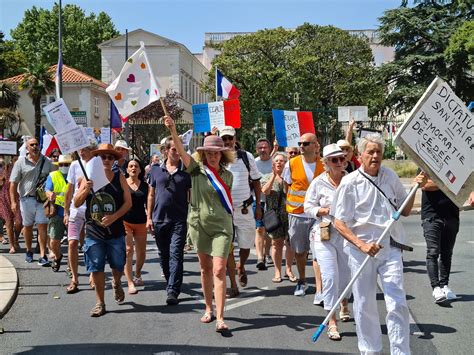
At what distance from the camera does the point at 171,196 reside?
7.34 m

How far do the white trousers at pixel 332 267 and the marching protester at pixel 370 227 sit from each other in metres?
0.98

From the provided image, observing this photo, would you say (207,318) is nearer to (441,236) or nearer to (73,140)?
(73,140)

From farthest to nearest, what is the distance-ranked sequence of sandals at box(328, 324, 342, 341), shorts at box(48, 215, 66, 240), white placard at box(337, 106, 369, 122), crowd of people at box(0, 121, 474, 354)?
1. white placard at box(337, 106, 369, 122)
2. shorts at box(48, 215, 66, 240)
3. sandals at box(328, 324, 342, 341)
4. crowd of people at box(0, 121, 474, 354)

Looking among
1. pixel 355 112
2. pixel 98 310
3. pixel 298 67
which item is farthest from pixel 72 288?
pixel 298 67

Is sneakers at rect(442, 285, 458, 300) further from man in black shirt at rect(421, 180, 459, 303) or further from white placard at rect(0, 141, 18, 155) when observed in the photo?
white placard at rect(0, 141, 18, 155)

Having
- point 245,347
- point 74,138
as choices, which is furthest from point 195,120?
point 245,347

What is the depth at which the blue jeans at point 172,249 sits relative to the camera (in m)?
7.15

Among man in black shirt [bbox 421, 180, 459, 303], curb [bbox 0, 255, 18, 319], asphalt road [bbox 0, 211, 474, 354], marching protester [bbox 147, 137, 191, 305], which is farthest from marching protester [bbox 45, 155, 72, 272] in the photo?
man in black shirt [bbox 421, 180, 459, 303]

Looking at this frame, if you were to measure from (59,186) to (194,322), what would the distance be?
3.94 meters

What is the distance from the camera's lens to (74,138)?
7.20 m

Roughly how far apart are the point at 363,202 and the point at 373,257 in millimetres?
431

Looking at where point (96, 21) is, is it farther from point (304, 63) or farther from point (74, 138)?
point (74, 138)

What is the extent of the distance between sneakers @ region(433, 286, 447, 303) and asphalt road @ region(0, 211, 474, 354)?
99 mm

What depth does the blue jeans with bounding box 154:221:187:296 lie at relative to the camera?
23.5 ft
